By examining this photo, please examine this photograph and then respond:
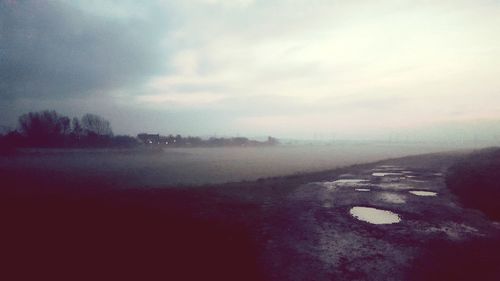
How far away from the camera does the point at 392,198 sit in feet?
72.0

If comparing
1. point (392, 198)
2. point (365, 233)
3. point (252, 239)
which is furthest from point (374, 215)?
point (252, 239)

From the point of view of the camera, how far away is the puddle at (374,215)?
15852 mm

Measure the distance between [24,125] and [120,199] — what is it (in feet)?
433

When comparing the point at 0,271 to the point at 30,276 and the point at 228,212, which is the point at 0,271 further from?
the point at 228,212

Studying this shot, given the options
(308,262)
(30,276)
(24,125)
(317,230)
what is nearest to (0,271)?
(30,276)

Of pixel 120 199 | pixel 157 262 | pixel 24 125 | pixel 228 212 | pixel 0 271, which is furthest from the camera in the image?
pixel 24 125

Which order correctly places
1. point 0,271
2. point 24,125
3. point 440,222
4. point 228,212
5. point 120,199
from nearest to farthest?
point 0,271 < point 440,222 < point 228,212 < point 120,199 < point 24,125

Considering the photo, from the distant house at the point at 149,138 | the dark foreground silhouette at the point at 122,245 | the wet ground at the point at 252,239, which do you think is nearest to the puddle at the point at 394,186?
the wet ground at the point at 252,239

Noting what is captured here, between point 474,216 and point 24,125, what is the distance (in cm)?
15164

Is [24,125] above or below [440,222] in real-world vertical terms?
above

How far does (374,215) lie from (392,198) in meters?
5.75

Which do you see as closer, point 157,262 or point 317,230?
point 157,262

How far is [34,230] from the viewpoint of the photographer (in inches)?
562

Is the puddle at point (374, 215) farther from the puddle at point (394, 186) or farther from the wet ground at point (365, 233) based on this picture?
the puddle at point (394, 186)
